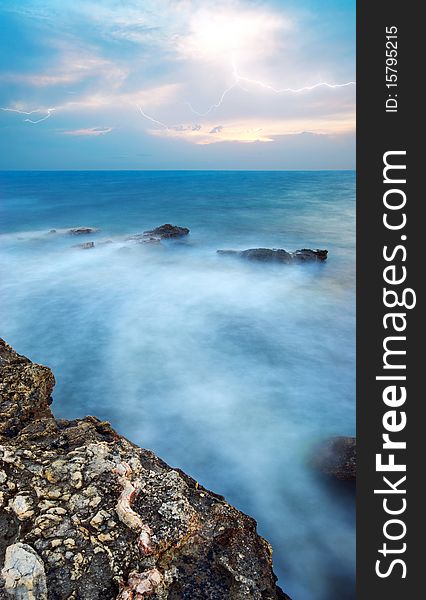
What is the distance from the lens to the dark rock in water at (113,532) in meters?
2.34

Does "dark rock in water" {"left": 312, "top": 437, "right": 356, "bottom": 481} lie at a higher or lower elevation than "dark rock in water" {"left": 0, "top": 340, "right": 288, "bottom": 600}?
lower

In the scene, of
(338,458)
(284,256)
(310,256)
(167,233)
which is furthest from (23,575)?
(167,233)

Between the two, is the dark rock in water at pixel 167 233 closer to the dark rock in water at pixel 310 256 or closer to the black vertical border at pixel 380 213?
the dark rock in water at pixel 310 256

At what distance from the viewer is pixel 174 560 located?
2.58 m

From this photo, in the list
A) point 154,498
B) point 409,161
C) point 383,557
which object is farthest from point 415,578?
point 409,161

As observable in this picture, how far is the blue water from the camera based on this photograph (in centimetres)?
507

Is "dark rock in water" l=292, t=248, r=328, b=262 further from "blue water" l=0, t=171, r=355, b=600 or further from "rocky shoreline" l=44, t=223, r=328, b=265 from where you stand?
"blue water" l=0, t=171, r=355, b=600

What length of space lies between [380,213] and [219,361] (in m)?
5.81

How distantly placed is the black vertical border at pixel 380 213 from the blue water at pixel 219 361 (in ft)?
8.31

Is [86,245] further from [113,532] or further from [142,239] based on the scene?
[113,532]

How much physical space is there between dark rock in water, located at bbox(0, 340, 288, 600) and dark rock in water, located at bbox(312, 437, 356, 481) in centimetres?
252

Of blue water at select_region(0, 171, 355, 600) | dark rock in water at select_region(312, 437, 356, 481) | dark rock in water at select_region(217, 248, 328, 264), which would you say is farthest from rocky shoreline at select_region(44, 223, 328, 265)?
dark rock in water at select_region(312, 437, 356, 481)

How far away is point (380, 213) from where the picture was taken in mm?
3031

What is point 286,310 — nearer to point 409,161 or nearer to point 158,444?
point 158,444
